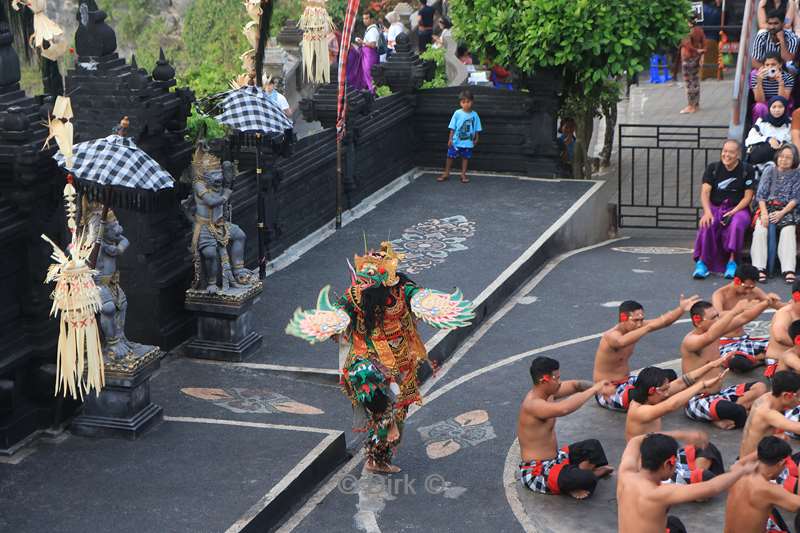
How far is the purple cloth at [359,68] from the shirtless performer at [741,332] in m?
9.41

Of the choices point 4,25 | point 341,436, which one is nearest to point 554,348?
point 341,436

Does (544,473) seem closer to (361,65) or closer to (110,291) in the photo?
(110,291)

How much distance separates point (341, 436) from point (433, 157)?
34.7 feet

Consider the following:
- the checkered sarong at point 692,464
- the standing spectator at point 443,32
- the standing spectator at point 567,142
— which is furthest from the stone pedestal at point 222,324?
the standing spectator at point 443,32

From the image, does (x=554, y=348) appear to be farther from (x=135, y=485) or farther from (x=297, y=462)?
(x=135, y=485)

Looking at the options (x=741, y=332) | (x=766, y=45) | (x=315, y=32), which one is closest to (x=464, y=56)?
(x=766, y=45)

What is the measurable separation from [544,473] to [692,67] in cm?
1510

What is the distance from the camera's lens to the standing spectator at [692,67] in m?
25.1

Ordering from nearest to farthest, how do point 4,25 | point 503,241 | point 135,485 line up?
point 135,485 → point 4,25 → point 503,241

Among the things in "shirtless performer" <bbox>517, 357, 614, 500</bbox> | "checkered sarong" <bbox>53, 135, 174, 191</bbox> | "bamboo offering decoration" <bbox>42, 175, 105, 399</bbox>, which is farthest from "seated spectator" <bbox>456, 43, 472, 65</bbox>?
"bamboo offering decoration" <bbox>42, 175, 105, 399</bbox>

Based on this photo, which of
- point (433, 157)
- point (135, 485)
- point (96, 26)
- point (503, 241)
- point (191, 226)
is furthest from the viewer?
point (433, 157)

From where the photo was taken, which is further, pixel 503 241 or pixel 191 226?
pixel 503 241

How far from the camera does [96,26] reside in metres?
13.8

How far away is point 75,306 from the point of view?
11.3 meters
